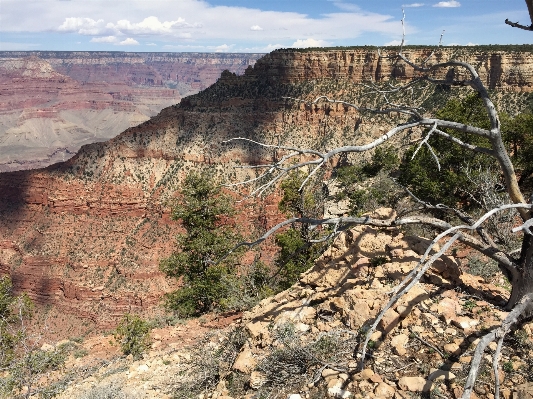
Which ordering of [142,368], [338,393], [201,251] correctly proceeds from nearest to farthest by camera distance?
1. [338,393]
2. [142,368]
3. [201,251]

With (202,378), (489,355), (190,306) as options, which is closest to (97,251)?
(190,306)

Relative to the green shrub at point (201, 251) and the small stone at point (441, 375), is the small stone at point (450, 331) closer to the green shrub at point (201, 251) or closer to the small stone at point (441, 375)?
the small stone at point (441, 375)

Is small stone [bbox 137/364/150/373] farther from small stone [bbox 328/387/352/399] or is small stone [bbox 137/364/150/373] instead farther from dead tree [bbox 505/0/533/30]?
dead tree [bbox 505/0/533/30]

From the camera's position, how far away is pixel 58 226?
5778cm

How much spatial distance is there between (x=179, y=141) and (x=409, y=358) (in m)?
63.2

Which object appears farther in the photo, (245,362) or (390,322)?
(245,362)

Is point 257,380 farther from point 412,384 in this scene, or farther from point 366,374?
point 412,384

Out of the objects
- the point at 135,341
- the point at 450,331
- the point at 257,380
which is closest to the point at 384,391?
the point at 450,331

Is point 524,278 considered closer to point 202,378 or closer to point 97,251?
point 202,378

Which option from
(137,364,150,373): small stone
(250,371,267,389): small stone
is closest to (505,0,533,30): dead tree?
(250,371,267,389): small stone

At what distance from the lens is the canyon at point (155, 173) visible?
4928cm

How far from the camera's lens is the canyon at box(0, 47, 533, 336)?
49281 millimetres

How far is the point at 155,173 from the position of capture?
62312 mm

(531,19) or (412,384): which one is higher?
(531,19)
